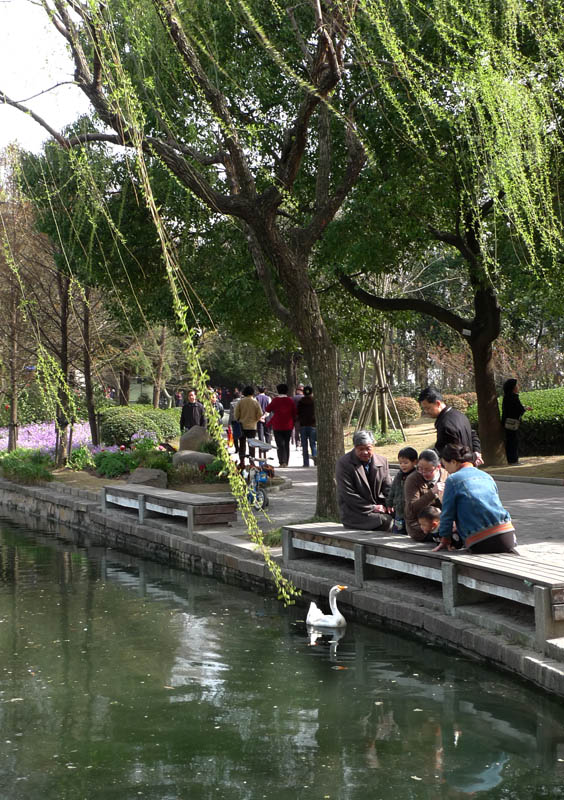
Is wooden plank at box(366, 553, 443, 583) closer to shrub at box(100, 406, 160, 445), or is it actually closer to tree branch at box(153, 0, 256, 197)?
tree branch at box(153, 0, 256, 197)

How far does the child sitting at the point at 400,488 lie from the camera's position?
938cm

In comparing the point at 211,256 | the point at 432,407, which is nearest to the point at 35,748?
→ the point at 432,407

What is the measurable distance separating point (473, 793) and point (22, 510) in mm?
15491

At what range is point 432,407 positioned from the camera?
1047cm

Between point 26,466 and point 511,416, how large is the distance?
10.2 m

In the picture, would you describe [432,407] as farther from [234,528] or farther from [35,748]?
[35,748]

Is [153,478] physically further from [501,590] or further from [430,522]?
[501,590]

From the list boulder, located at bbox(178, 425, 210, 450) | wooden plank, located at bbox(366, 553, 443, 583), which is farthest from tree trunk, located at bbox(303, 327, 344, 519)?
boulder, located at bbox(178, 425, 210, 450)

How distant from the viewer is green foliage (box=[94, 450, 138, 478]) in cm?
1938

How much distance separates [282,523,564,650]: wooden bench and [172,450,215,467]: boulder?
24.4ft

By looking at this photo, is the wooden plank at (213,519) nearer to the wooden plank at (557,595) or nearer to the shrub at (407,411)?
the wooden plank at (557,595)

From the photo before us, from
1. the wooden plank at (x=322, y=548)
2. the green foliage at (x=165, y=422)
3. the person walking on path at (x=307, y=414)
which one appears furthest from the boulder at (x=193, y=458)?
the wooden plank at (x=322, y=548)

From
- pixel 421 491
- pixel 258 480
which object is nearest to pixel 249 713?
pixel 421 491

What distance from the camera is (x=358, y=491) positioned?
9992mm
